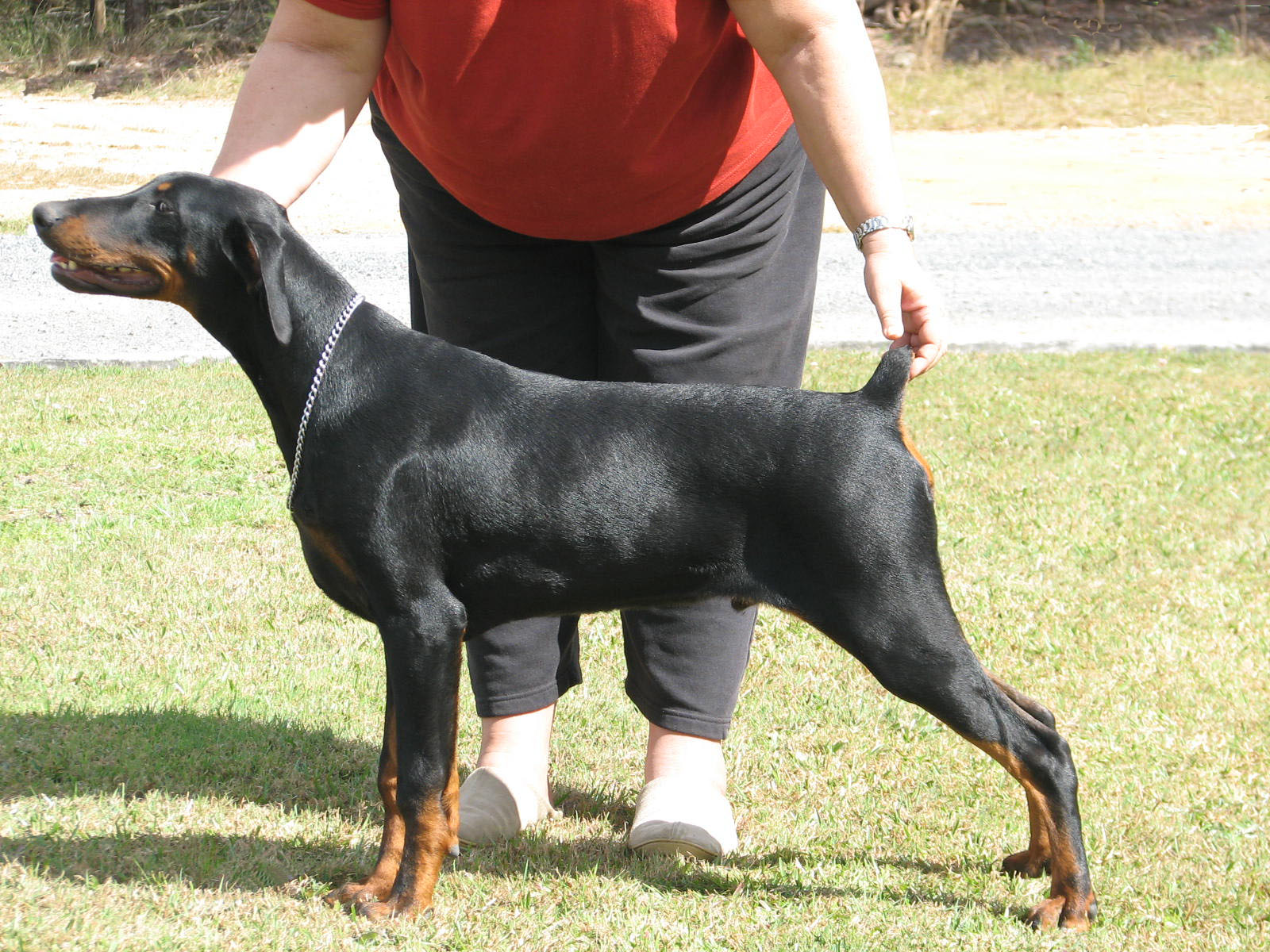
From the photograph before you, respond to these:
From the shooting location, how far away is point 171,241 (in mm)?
2609

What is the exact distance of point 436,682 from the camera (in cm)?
270

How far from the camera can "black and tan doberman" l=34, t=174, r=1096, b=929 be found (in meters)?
2.64

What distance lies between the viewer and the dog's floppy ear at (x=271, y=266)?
2.54m

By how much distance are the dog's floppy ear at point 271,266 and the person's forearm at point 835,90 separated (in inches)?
41.5

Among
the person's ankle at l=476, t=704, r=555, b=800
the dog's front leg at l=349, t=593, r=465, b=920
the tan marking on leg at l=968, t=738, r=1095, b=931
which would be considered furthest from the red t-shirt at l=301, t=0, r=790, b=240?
the tan marking on leg at l=968, t=738, r=1095, b=931

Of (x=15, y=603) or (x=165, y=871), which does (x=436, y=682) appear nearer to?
(x=165, y=871)

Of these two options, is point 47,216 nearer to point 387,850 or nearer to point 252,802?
point 387,850

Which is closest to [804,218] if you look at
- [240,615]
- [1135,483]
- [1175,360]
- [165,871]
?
[165,871]

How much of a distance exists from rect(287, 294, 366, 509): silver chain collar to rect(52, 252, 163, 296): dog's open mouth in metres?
0.35

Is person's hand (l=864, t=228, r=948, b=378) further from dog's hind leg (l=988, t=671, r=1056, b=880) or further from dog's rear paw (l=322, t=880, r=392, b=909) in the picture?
dog's rear paw (l=322, t=880, r=392, b=909)

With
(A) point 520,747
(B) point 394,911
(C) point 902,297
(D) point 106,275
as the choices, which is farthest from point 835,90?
(B) point 394,911

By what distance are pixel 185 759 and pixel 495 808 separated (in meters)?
0.92

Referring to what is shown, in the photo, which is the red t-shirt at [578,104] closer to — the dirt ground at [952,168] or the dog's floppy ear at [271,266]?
the dog's floppy ear at [271,266]

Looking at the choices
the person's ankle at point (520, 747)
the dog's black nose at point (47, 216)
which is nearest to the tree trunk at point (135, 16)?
the person's ankle at point (520, 747)
